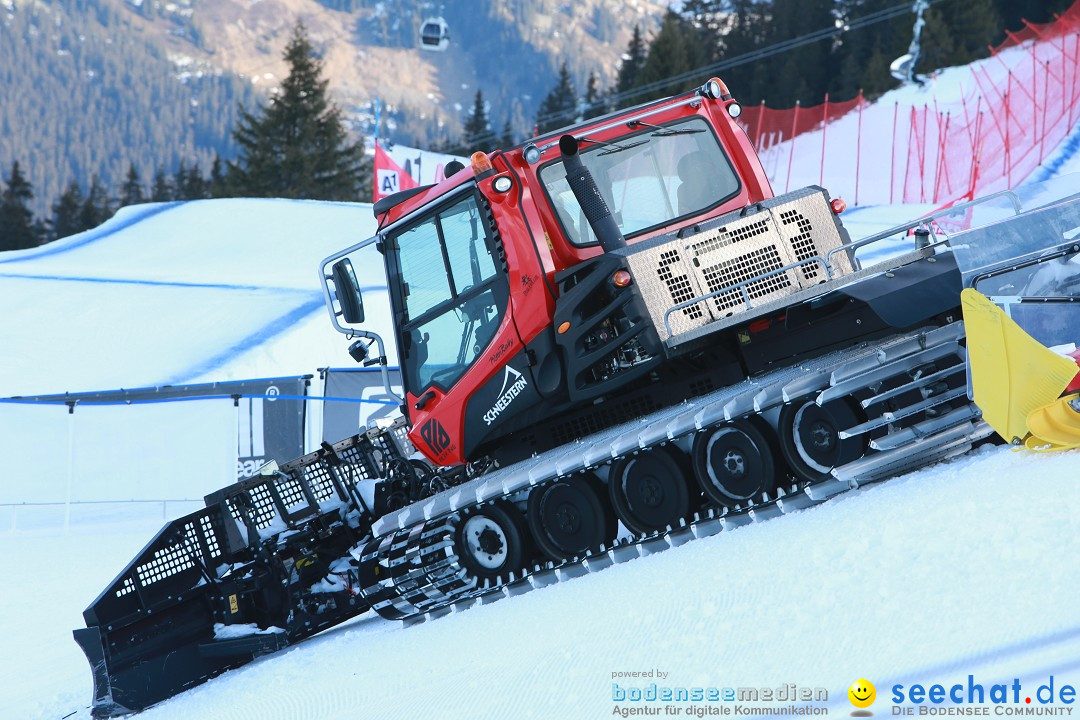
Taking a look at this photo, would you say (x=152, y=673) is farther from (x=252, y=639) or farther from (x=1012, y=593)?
(x=1012, y=593)

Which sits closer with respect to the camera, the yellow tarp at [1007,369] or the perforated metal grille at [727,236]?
the yellow tarp at [1007,369]

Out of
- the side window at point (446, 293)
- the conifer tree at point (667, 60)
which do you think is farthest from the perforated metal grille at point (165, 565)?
the conifer tree at point (667, 60)

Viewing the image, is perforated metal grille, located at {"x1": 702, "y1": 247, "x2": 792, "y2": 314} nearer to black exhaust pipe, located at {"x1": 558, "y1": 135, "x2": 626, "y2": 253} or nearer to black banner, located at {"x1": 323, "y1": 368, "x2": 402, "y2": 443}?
black exhaust pipe, located at {"x1": 558, "y1": 135, "x2": 626, "y2": 253}

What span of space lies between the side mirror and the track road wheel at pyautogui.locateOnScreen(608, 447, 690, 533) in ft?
6.08

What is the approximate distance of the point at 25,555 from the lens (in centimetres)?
1249

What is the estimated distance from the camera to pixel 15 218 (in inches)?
2682

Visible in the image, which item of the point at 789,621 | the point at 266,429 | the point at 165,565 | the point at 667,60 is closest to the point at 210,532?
the point at 165,565

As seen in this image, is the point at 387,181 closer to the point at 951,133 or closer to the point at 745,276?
the point at 951,133

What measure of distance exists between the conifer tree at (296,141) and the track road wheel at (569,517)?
55.6 m

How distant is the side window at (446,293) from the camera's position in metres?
6.60

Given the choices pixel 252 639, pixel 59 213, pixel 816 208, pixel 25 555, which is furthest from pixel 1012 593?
pixel 59 213

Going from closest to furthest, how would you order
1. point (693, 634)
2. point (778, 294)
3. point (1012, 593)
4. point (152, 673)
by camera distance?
point (1012, 593), point (693, 634), point (778, 294), point (152, 673)

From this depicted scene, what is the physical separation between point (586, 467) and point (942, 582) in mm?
2544

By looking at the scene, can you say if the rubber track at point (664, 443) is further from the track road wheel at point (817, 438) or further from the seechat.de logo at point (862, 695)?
the seechat.de logo at point (862, 695)
